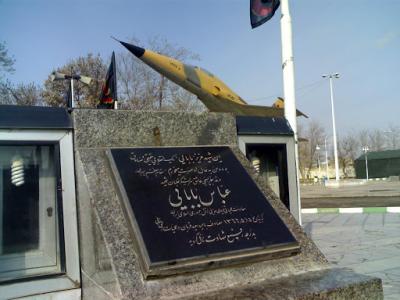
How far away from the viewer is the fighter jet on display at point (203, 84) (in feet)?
50.2

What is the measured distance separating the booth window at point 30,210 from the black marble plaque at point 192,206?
59 centimetres

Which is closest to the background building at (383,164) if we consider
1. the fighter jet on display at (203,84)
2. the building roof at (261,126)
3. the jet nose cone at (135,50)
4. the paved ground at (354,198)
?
the paved ground at (354,198)

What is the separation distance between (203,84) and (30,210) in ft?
42.5

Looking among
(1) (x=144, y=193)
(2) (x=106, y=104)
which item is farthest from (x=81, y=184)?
(2) (x=106, y=104)

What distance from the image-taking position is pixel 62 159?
3.69 metres

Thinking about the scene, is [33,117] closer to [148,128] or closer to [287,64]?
[148,128]

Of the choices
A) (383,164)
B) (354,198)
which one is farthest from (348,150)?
(354,198)

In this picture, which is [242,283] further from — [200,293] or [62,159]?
[62,159]

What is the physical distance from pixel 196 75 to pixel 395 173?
45943 millimetres

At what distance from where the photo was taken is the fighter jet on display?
50.2 ft

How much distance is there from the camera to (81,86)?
2881cm

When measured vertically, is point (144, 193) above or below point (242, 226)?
above

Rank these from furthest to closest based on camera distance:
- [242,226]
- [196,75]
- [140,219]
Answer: [196,75] → [242,226] → [140,219]

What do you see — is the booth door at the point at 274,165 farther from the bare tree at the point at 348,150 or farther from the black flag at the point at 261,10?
the bare tree at the point at 348,150
